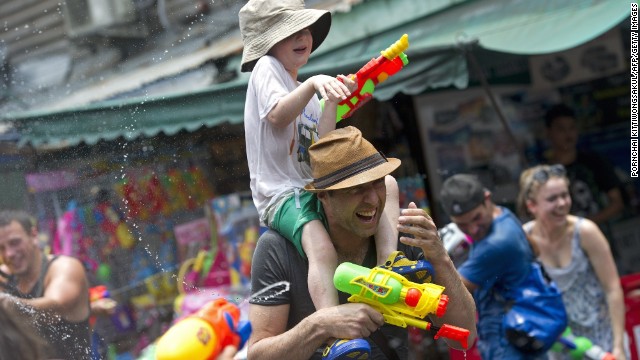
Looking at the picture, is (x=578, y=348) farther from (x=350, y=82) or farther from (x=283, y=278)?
(x=350, y=82)

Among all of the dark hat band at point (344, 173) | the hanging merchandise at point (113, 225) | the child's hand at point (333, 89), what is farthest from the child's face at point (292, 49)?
the hanging merchandise at point (113, 225)

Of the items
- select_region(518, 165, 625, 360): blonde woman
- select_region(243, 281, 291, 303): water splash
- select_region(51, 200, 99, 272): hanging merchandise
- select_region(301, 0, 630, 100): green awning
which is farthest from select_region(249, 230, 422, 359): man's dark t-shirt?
select_region(301, 0, 630, 100): green awning

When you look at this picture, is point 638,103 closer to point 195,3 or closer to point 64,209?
point 195,3

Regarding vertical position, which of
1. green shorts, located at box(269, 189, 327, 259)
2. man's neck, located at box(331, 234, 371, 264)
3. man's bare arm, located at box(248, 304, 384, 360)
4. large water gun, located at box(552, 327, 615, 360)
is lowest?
large water gun, located at box(552, 327, 615, 360)

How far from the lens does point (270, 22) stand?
116 inches

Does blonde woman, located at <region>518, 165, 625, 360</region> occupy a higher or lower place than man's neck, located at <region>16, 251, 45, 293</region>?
lower

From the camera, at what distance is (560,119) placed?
21.7 feet

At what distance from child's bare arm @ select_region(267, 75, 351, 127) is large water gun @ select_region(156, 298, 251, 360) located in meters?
1.62

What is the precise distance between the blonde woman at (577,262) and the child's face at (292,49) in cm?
226

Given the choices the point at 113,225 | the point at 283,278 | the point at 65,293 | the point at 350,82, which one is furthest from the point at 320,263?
the point at 113,225

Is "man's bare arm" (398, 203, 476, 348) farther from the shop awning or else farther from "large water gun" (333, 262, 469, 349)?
the shop awning

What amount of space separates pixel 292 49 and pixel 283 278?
754 millimetres

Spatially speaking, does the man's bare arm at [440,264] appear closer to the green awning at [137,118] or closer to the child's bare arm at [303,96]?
the child's bare arm at [303,96]

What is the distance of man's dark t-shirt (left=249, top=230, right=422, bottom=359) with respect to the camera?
278cm
